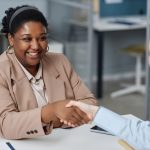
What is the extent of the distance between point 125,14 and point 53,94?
11.1 feet

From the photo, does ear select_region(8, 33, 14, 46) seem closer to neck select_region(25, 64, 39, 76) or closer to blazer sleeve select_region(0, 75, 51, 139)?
neck select_region(25, 64, 39, 76)

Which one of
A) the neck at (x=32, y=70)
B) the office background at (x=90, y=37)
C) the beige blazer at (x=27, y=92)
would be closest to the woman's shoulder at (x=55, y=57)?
the beige blazer at (x=27, y=92)

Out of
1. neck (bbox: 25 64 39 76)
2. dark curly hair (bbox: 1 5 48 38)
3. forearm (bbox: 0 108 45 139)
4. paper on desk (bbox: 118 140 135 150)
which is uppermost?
dark curly hair (bbox: 1 5 48 38)

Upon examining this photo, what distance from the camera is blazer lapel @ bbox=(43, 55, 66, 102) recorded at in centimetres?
199

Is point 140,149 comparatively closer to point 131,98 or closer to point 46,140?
point 46,140

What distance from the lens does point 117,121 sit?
1516mm

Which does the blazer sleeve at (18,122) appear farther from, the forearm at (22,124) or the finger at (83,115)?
the finger at (83,115)

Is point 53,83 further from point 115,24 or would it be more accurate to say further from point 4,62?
point 115,24

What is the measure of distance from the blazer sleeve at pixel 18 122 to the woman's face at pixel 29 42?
0.77 feet

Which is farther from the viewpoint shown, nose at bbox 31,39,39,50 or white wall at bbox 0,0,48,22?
white wall at bbox 0,0,48,22

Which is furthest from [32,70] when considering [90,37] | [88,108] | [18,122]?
[90,37]

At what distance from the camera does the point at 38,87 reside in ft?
6.50

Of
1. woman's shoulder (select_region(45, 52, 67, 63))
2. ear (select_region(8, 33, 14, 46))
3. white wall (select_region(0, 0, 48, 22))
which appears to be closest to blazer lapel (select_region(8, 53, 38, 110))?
ear (select_region(8, 33, 14, 46))

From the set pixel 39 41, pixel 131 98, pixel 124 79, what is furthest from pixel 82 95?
pixel 124 79
